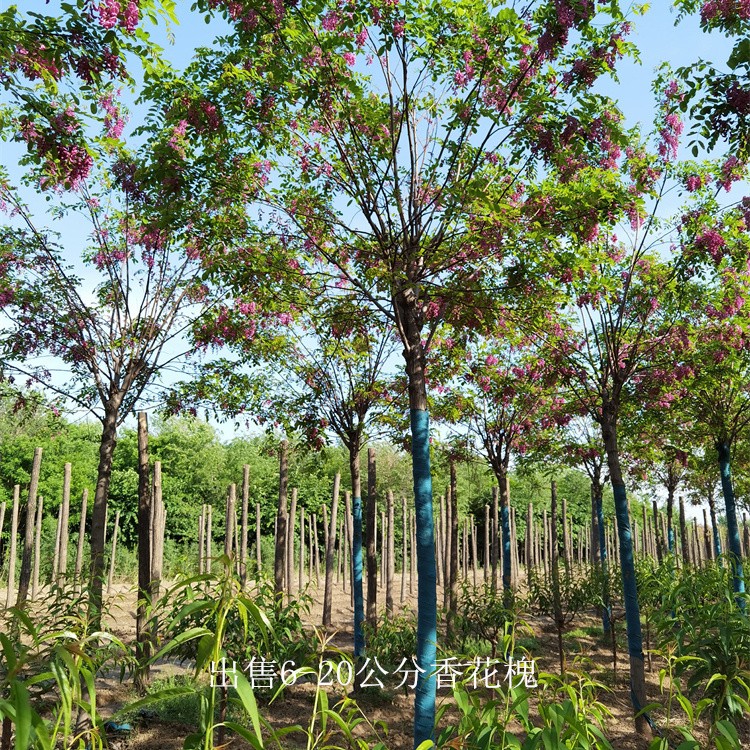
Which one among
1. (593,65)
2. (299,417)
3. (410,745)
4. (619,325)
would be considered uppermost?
(593,65)

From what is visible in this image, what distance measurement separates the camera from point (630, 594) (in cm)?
784

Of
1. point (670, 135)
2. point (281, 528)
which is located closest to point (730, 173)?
point (670, 135)

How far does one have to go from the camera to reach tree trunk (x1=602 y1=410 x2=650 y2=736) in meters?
7.58

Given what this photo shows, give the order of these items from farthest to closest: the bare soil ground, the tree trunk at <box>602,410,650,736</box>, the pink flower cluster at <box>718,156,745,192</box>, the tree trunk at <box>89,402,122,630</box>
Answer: the tree trunk at <box>89,402,122,630</box> < the pink flower cluster at <box>718,156,745,192</box> < the tree trunk at <box>602,410,650,736</box> < the bare soil ground

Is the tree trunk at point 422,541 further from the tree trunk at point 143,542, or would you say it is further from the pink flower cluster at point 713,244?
the tree trunk at point 143,542

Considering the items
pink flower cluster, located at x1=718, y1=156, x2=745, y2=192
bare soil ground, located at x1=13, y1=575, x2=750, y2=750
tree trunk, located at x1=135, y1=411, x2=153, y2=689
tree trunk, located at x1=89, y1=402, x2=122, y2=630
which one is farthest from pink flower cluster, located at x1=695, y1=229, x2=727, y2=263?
tree trunk, located at x1=89, y1=402, x2=122, y2=630

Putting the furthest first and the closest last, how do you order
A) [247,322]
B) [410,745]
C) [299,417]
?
[299,417] < [247,322] < [410,745]

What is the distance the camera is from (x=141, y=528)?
831cm

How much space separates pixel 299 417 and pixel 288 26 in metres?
5.49

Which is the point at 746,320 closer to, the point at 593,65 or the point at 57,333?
the point at 593,65

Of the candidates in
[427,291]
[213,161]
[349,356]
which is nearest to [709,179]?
[427,291]

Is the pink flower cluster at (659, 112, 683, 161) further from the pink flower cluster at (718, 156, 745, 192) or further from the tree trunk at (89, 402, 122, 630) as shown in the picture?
the tree trunk at (89, 402, 122, 630)

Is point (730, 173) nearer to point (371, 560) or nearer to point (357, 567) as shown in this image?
point (371, 560)

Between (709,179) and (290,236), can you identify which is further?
(709,179)
